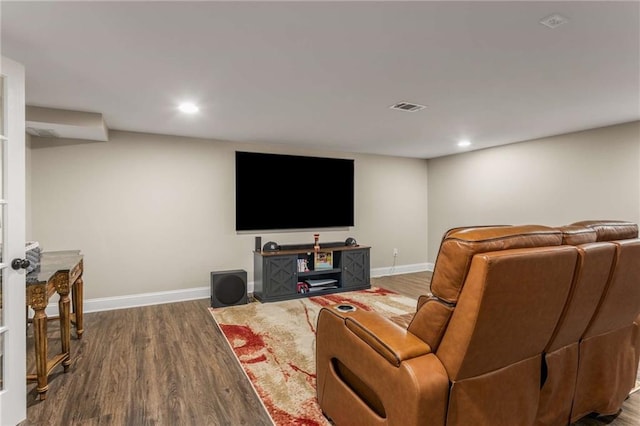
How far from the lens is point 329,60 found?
7.42 feet

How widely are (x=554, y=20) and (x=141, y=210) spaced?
4.49m

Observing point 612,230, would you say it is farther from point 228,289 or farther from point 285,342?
point 228,289

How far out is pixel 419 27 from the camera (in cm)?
185

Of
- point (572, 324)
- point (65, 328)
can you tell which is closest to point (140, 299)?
point (65, 328)

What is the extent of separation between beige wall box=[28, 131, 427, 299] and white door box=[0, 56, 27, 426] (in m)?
2.30

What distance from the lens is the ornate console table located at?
7.18 feet

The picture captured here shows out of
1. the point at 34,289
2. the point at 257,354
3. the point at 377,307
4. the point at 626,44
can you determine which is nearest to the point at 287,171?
the point at 377,307

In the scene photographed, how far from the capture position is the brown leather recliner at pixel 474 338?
129 cm

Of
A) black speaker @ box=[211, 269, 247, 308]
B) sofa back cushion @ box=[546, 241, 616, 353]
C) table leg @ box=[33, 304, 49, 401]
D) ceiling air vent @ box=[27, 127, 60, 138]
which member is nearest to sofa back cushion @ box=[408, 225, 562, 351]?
sofa back cushion @ box=[546, 241, 616, 353]

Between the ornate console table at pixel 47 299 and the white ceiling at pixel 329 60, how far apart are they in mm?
1427

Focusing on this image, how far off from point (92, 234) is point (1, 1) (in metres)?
3.07

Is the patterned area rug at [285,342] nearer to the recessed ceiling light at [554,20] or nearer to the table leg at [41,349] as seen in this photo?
the table leg at [41,349]

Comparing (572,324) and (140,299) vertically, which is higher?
(572,324)

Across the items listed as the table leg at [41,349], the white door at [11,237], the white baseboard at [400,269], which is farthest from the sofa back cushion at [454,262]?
the white baseboard at [400,269]
